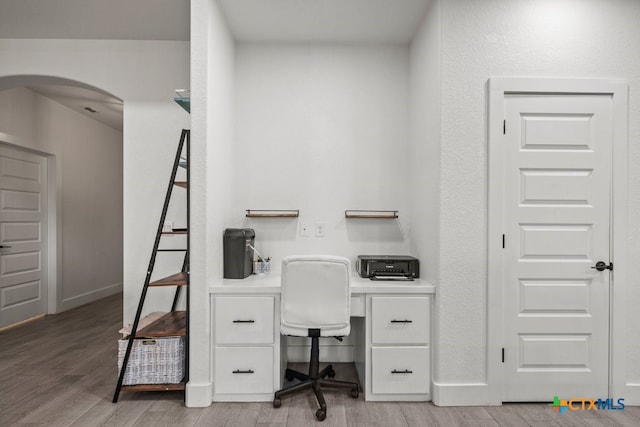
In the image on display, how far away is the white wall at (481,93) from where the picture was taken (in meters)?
2.58

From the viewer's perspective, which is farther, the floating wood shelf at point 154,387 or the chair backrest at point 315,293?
the floating wood shelf at point 154,387

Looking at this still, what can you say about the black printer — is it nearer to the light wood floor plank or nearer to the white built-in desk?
the white built-in desk

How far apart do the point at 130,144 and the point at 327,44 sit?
6.32 feet

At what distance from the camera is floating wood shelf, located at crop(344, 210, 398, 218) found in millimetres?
3189

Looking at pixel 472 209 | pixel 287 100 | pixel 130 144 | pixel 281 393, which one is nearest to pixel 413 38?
pixel 287 100

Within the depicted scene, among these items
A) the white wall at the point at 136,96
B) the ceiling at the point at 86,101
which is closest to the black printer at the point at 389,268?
the white wall at the point at 136,96

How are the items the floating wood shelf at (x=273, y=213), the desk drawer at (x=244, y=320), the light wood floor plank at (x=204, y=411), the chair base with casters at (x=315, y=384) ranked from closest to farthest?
1. the light wood floor plank at (x=204, y=411)
2. the chair base with casters at (x=315, y=384)
3. the desk drawer at (x=244, y=320)
4. the floating wood shelf at (x=273, y=213)

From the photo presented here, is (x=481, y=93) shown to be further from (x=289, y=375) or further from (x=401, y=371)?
(x=289, y=375)

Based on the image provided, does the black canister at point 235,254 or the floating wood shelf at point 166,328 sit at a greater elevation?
the black canister at point 235,254

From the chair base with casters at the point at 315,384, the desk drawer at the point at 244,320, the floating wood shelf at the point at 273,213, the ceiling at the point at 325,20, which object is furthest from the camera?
the floating wood shelf at the point at 273,213

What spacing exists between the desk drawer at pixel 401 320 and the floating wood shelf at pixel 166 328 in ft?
4.28

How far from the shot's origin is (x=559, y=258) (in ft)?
8.46

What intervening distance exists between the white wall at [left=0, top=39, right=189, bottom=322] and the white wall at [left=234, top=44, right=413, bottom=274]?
2.16 ft

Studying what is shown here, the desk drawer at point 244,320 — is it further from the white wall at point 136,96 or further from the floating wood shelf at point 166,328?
the white wall at point 136,96
